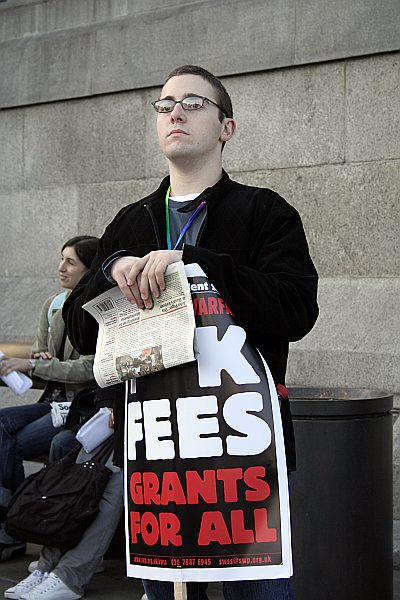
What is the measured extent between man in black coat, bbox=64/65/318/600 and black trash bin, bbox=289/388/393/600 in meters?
1.37

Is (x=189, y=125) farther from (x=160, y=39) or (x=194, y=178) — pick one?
(x=160, y=39)

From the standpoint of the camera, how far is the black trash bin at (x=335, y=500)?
423cm

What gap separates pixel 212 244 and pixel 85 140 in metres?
4.93

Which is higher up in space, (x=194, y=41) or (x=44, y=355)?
(x=194, y=41)

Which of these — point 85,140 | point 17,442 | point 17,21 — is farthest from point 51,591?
point 17,21

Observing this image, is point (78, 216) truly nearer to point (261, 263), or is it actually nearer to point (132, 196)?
point (132, 196)

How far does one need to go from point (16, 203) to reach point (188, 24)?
1939mm

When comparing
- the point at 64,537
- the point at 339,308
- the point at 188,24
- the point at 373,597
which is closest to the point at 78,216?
the point at 188,24

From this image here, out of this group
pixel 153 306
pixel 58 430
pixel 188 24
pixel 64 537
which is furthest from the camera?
pixel 188 24

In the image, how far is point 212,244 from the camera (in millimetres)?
2920

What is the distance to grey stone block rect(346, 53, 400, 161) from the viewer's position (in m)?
6.28

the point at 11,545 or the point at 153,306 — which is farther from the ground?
the point at 153,306

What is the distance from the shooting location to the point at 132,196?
7387 millimetres

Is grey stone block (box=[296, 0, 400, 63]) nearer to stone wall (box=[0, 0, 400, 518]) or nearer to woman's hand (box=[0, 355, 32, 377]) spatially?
stone wall (box=[0, 0, 400, 518])
